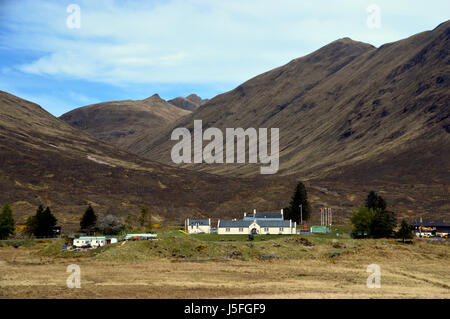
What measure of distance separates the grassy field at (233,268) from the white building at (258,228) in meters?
5.39

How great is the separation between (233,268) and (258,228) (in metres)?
31.5

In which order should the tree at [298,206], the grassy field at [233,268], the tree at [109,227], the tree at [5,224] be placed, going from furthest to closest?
the tree at [298,206] → the tree at [109,227] → the tree at [5,224] → the grassy field at [233,268]

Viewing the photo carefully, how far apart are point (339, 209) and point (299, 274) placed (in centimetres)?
11389

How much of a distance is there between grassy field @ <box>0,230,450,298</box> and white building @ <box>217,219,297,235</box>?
17.7 ft

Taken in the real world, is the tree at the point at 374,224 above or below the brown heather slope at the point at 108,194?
below

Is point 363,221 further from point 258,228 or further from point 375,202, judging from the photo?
point 375,202

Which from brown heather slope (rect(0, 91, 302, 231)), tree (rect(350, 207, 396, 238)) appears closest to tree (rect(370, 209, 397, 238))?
tree (rect(350, 207, 396, 238))

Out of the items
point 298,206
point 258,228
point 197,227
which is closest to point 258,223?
point 258,228

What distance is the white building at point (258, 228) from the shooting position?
9419cm

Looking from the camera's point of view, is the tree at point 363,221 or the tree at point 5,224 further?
the tree at point 5,224

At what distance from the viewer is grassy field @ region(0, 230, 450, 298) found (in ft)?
159

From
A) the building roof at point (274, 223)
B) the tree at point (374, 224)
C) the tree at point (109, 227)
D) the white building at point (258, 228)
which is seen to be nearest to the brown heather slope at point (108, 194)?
the tree at point (109, 227)

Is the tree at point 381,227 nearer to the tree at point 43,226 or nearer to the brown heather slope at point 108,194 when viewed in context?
the tree at point 43,226

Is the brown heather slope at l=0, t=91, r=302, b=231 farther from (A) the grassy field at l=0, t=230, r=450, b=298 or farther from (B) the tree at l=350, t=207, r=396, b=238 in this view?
(A) the grassy field at l=0, t=230, r=450, b=298
